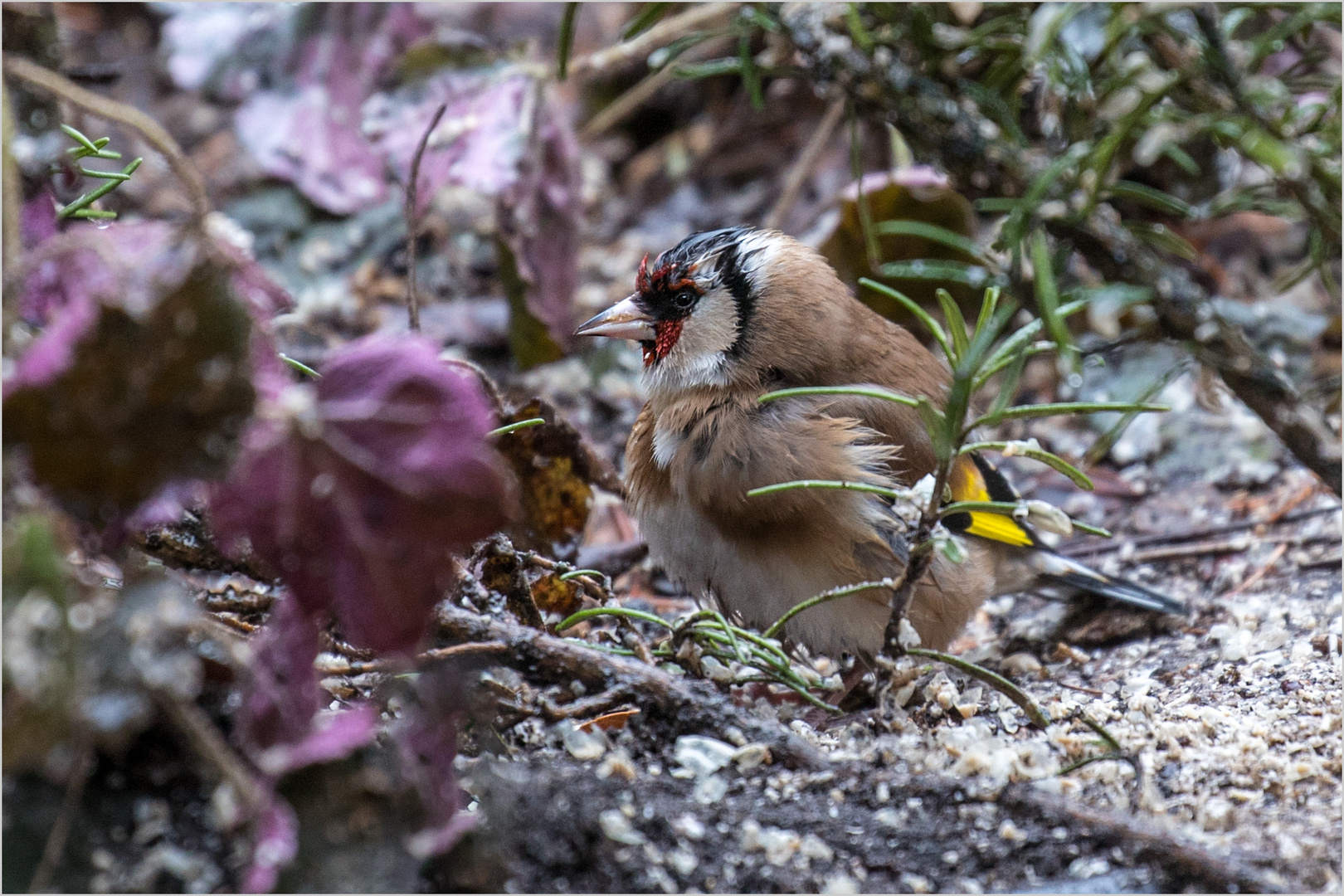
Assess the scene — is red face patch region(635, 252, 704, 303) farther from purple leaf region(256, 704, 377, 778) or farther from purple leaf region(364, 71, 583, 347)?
purple leaf region(256, 704, 377, 778)

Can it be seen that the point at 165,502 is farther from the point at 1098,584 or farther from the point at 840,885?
the point at 1098,584

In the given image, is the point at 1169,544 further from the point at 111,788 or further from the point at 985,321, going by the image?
the point at 111,788

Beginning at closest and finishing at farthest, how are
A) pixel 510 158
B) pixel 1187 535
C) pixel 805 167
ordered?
pixel 1187 535, pixel 510 158, pixel 805 167

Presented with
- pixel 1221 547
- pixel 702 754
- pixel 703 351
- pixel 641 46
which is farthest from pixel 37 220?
pixel 1221 547

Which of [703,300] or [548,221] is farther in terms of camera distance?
[548,221]

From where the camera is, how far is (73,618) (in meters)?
1.07

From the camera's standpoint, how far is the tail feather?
9.89ft

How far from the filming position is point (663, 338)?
3016 mm

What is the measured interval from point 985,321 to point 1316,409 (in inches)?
33.9

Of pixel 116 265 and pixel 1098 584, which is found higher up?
pixel 116 265

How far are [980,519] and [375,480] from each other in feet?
7.27

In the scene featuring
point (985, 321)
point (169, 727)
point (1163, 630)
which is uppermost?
point (985, 321)

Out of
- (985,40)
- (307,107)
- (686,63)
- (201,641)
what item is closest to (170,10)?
(307,107)

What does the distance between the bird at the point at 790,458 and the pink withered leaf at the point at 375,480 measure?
1453mm
